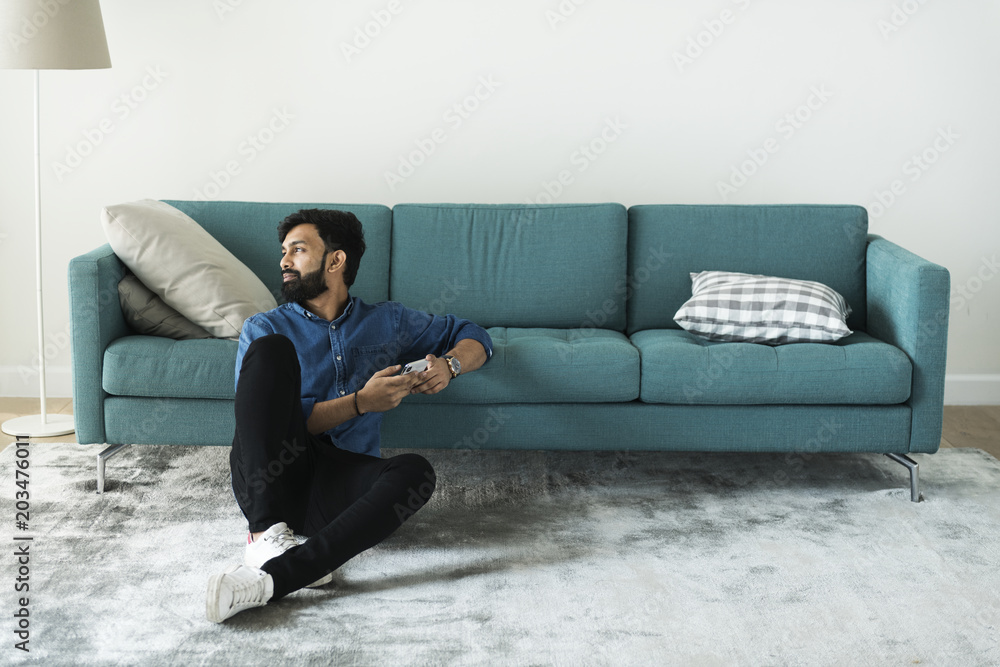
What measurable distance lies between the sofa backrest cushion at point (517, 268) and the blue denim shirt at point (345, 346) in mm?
656

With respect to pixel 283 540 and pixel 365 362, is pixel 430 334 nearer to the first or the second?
pixel 365 362

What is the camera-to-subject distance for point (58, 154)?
3.54 m

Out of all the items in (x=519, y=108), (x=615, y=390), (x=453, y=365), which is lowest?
(x=615, y=390)

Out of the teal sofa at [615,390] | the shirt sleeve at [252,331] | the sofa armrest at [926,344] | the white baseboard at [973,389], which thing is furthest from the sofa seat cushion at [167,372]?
the white baseboard at [973,389]

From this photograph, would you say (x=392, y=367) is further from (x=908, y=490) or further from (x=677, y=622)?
(x=908, y=490)

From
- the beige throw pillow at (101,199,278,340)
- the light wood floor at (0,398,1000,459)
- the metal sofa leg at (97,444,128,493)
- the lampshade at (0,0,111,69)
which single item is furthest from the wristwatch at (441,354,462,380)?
the lampshade at (0,0,111,69)

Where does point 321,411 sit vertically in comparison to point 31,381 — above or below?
above

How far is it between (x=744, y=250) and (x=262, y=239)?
1.62 metres

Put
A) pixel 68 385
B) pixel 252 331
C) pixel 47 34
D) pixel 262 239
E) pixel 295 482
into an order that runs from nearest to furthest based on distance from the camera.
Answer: pixel 295 482
pixel 252 331
pixel 47 34
pixel 262 239
pixel 68 385

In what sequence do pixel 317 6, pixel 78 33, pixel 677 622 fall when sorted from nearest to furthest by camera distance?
1. pixel 677 622
2. pixel 78 33
3. pixel 317 6

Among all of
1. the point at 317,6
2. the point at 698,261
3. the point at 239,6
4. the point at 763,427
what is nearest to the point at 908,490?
the point at 763,427

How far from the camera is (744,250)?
311cm

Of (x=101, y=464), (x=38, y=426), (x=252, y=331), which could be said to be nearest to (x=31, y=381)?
(x=38, y=426)

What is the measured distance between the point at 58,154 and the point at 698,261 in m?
2.45
